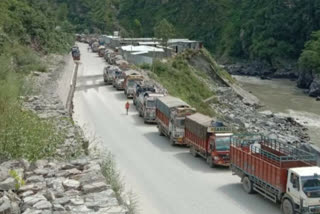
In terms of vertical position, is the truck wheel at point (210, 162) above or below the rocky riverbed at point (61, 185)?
below

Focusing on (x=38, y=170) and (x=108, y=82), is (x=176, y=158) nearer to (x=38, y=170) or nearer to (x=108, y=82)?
(x=38, y=170)

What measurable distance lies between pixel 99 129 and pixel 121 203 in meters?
19.9

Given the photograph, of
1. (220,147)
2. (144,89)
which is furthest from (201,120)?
(144,89)

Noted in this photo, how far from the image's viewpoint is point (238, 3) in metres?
146

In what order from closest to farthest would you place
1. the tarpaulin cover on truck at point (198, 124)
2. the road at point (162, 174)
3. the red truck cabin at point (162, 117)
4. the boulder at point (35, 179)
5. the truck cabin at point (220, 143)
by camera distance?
1. the boulder at point (35, 179)
2. the road at point (162, 174)
3. the truck cabin at point (220, 143)
4. the tarpaulin cover on truck at point (198, 124)
5. the red truck cabin at point (162, 117)

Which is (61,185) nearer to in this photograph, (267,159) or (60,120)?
(267,159)

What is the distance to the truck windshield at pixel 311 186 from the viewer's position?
17.0 m

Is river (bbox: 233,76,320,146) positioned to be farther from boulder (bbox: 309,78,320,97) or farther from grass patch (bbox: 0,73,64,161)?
grass patch (bbox: 0,73,64,161)

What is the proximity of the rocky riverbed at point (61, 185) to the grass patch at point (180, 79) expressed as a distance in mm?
36300

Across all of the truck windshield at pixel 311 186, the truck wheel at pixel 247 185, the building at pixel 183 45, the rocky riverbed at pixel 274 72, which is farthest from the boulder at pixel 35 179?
the rocky riverbed at pixel 274 72

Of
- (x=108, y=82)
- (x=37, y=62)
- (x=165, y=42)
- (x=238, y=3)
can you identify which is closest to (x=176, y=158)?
(x=37, y=62)

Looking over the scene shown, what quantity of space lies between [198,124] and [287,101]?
44.2m

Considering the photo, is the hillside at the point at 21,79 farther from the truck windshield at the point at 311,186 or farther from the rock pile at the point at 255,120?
the rock pile at the point at 255,120

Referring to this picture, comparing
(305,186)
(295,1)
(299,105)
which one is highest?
(295,1)
